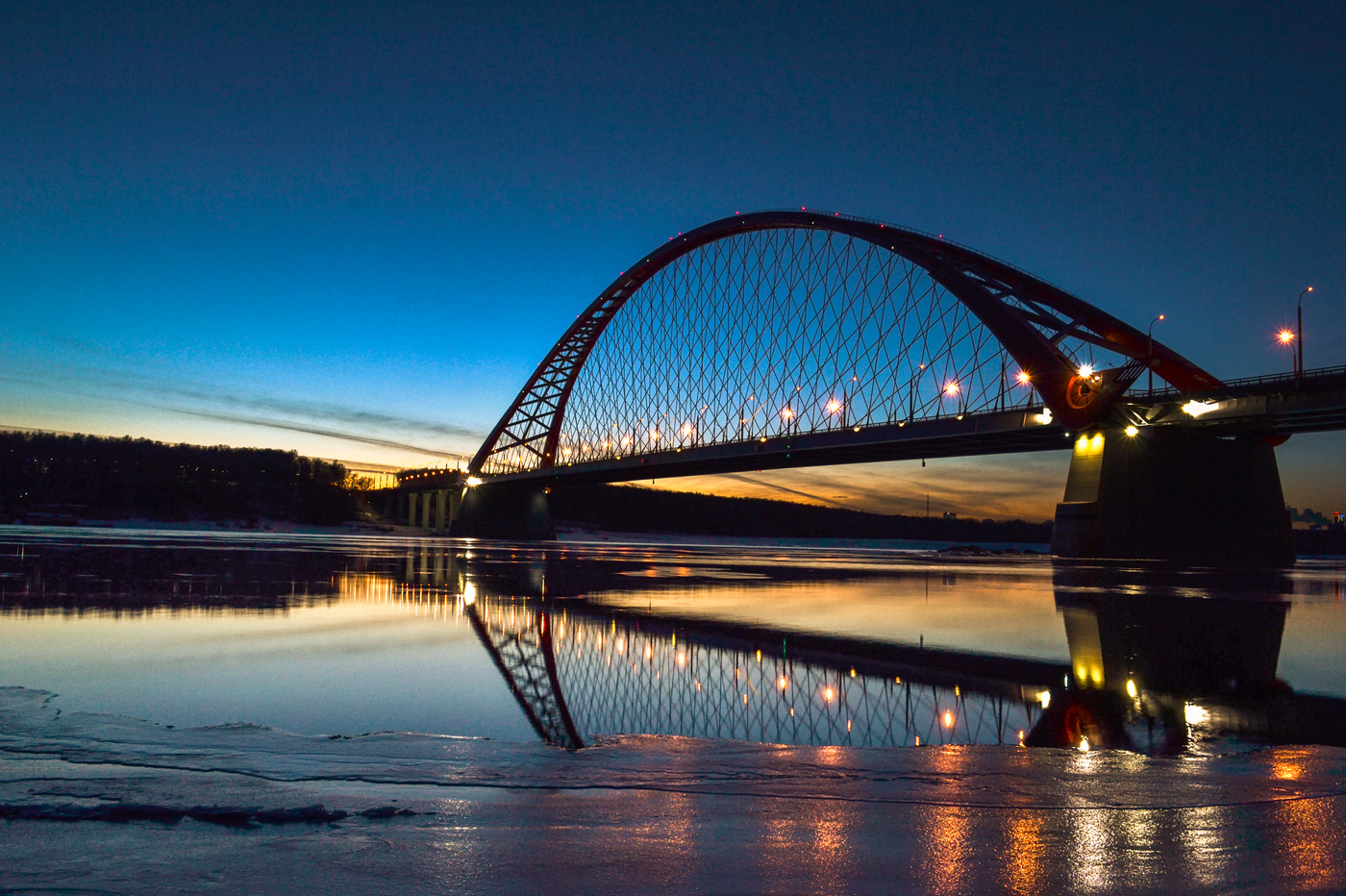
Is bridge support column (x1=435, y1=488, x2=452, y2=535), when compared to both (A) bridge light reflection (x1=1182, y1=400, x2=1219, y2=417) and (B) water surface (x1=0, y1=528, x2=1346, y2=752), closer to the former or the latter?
(A) bridge light reflection (x1=1182, y1=400, x2=1219, y2=417)

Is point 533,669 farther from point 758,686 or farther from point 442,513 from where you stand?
point 442,513

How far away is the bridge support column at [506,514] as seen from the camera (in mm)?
97938

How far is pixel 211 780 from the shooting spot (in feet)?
14.4

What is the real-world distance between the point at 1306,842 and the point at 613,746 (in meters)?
3.62

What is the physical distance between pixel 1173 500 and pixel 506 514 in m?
72.0

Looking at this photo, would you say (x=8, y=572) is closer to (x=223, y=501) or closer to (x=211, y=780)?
(x=211, y=780)

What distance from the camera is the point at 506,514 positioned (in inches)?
3925

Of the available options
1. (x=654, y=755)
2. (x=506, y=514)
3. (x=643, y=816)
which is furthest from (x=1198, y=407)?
(x=506, y=514)

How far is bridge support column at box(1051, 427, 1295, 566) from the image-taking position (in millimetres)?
41375

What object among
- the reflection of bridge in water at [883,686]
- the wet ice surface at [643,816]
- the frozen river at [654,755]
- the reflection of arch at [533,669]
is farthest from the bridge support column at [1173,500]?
the wet ice surface at [643,816]

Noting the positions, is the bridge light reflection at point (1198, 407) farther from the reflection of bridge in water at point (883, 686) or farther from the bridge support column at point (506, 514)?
the bridge support column at point (506, 514)

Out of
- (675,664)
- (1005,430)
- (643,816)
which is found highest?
(1005,430)

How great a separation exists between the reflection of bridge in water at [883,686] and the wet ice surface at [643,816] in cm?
66

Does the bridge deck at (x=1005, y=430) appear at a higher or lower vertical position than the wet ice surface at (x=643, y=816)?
higher
